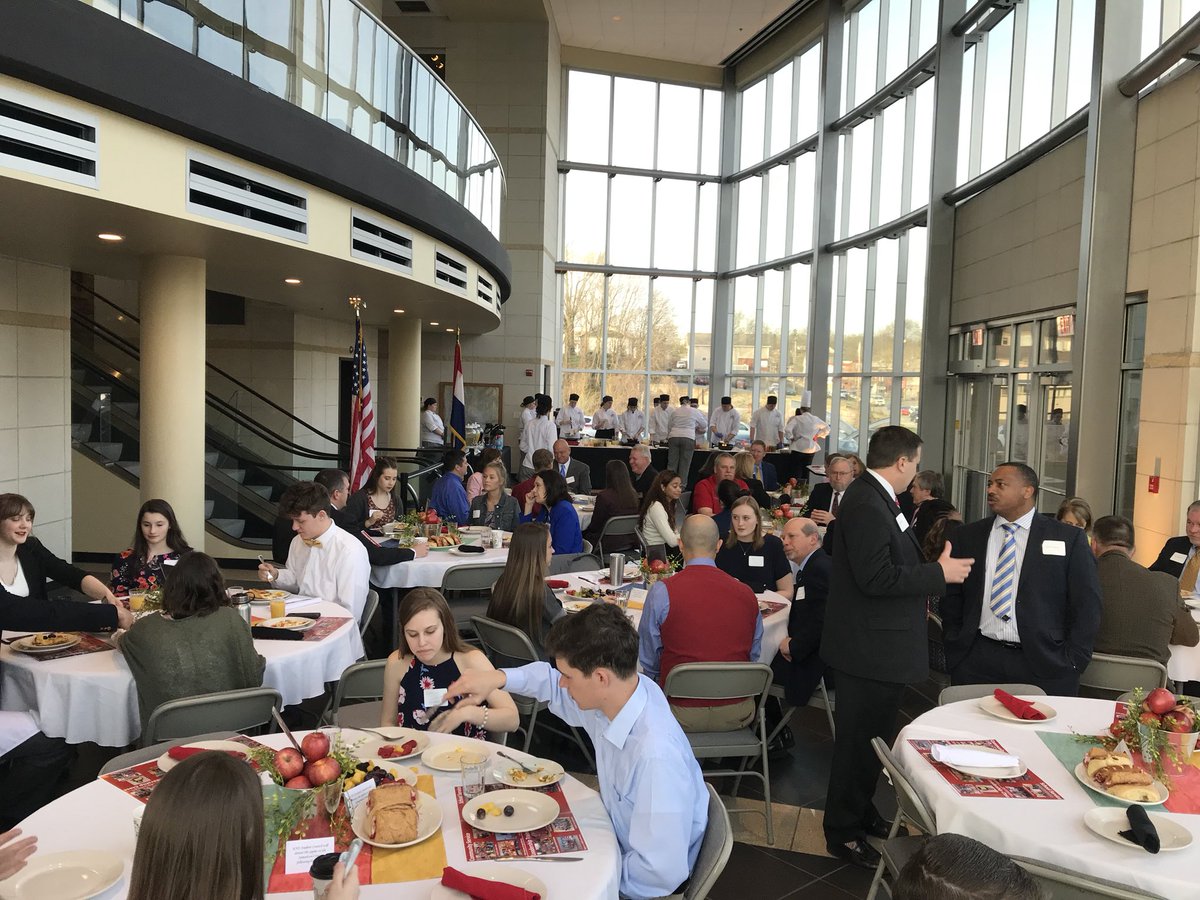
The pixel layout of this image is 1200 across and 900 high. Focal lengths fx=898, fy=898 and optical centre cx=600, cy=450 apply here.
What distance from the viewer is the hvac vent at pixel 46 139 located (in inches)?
175

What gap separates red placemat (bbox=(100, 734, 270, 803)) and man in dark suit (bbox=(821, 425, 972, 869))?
252cm

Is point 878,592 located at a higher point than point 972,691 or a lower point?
higher

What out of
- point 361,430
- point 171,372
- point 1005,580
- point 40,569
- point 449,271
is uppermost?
point 449,271

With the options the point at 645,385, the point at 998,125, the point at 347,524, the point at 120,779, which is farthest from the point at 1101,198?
the point at 645,385

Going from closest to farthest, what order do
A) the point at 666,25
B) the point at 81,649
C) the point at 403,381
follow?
1. the point at 81,649
2. the point at 403,381
3. the point at 666,25

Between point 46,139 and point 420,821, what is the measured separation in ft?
13.3

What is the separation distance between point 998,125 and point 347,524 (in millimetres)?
10666

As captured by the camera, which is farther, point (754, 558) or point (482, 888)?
point (754, 558)

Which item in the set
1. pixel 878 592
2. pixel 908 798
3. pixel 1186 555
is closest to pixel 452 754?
pixel 908 798

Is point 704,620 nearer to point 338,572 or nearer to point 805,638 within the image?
point 805,638

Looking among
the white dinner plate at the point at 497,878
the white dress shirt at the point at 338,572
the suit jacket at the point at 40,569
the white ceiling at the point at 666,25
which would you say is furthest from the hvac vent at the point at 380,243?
the white ceiling at the point at 666,25

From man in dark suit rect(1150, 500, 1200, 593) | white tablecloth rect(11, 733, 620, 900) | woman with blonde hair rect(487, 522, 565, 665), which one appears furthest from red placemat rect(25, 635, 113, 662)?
man in dark suit rect(1150, 500, 1200, 593)

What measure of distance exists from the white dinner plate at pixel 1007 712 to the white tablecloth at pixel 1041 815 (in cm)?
2

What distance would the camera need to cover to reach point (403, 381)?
49.4 feet
